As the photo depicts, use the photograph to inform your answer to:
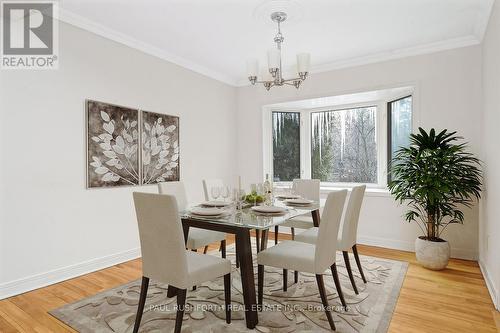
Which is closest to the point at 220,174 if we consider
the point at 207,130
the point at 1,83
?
the point at 207,130

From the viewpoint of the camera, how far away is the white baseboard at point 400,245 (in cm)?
344

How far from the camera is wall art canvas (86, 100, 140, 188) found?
10.2 feet

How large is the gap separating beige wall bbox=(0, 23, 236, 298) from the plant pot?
3227 millimetres

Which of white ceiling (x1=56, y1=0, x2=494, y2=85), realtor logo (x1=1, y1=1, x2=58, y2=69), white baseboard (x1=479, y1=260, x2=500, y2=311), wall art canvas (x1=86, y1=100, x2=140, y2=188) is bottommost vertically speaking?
white baseboard (x1=479, y1=260, x2=500, y2=311)

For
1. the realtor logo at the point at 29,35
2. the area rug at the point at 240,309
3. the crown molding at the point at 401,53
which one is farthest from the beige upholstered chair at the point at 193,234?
the crown molding at the point at 401,53

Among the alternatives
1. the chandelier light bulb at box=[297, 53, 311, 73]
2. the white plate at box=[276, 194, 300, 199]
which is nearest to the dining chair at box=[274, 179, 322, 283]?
the white plate at box=[276, 194, 300, 199]

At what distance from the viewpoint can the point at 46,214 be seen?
2783mm

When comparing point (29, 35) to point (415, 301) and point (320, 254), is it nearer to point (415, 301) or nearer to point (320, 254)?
point (320, 254)

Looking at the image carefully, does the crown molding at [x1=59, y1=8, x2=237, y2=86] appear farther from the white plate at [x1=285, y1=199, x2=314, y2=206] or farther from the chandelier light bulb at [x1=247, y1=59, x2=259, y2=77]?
the white plate at [x1=285, y1=199, x2=314, y2=206]

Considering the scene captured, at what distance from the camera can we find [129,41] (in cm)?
345

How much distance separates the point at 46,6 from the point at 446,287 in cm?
448

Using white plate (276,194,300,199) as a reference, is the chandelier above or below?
above

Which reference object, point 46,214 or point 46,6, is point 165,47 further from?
point 46,214

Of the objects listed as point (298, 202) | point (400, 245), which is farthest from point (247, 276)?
point (400, 245)
